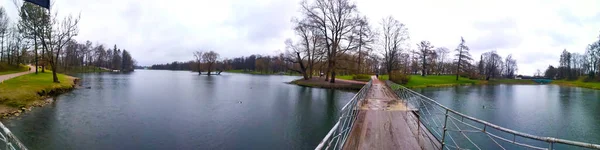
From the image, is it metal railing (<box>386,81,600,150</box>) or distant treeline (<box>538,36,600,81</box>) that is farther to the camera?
distant treeline (<box>538,36,600,81</box>)

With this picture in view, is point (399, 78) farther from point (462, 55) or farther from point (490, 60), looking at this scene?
point (490, 60)

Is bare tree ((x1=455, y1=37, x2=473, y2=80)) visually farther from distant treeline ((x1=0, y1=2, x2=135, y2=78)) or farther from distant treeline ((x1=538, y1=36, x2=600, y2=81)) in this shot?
distant treeline ((x1=0, y1=2, x2=135, y2=78))

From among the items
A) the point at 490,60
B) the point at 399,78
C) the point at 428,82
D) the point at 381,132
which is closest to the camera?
the point at 381,132

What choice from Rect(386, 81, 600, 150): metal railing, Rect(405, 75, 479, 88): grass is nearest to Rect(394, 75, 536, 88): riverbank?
Rect(405, 75, 479, 88): grass

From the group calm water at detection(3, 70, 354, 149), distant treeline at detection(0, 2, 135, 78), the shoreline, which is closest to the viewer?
calm water at detection(3, 70, 354, 149)

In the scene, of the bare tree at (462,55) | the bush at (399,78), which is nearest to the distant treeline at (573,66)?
the bare tree at (462,55)

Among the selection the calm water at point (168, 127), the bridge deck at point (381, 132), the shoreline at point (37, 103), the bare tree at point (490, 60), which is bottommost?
the calm water at point (168, 127)

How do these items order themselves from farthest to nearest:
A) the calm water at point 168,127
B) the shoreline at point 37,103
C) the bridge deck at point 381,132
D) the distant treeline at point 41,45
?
the distant treeline at point 41,45
the shoreline at point 37,103
the calm water at point 168,127
the bridge deck at point 381,132

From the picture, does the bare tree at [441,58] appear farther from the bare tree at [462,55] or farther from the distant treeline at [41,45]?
the distant treeline at [41,45]

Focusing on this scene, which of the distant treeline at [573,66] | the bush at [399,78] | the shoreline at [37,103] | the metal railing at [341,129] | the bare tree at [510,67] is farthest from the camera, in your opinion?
the bare tree at [510,67]

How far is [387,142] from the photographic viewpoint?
582 cm

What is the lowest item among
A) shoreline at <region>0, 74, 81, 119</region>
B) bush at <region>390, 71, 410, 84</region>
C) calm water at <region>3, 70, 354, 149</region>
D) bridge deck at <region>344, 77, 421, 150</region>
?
calm water at <region>3, 70, 354, 149</region>

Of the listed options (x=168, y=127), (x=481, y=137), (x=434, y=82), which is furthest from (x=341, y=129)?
(x=434, y=82)

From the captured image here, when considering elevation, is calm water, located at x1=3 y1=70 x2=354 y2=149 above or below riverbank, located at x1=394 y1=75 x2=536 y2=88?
below
